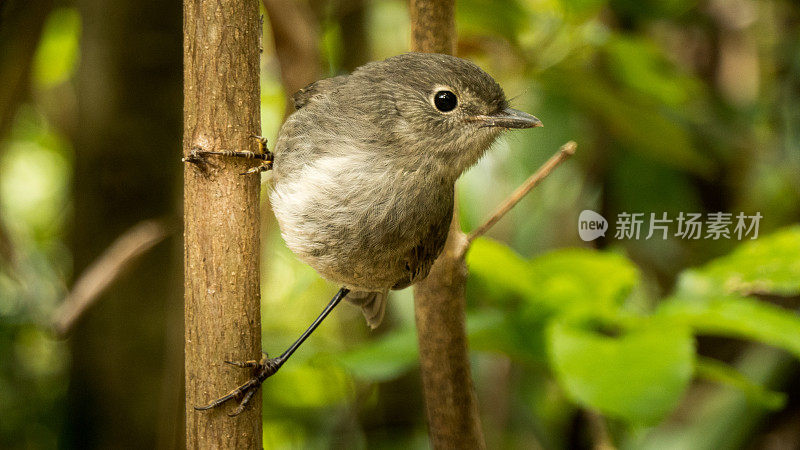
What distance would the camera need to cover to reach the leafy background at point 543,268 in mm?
1785

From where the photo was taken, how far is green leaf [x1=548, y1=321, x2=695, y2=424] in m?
1.40

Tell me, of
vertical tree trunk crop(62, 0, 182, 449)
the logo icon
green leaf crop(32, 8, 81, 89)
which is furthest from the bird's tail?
green leaf crop(32, 8, 81, 89)

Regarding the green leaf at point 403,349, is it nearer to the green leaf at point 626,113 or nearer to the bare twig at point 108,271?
the bare twig at point 108,271

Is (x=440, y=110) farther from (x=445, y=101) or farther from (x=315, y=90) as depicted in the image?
(x=315, y=90)

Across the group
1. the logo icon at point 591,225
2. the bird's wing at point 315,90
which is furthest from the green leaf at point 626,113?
the bird's wing at point 315,90

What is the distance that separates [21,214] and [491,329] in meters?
3.01

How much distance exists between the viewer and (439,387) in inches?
61.9

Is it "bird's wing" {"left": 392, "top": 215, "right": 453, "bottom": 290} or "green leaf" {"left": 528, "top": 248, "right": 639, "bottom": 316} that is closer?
"bird's wing" {"left": 392, "top": 215, "right": 453, "bottom": 290}

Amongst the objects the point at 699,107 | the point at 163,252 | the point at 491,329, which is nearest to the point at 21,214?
the point at 163,252

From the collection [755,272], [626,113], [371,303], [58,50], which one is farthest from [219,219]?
[58,50]

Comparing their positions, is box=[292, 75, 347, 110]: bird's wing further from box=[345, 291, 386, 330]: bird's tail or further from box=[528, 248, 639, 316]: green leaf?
box=[528, 248, 639, 316]: green leaf

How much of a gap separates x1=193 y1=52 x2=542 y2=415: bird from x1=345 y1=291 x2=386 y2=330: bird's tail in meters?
0.32

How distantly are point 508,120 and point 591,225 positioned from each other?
52.1 inches

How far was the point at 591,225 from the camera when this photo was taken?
264 cm
